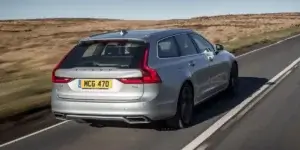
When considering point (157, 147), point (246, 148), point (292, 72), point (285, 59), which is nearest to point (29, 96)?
point (157, 147)

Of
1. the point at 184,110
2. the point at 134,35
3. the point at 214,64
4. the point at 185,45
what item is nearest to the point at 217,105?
the point at 214,64

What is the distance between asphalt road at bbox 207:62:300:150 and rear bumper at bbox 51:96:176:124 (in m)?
0.87

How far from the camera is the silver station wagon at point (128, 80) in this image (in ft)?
23.5

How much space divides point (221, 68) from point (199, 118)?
5.55 ft

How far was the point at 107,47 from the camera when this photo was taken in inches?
307

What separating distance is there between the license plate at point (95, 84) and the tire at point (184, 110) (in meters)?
1.20

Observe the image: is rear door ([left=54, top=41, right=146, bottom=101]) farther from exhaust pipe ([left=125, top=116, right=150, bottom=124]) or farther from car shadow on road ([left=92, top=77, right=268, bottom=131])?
car shadow on road ([left=92, top=77, right=268, bottom=131])

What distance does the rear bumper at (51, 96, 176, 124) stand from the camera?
23.4 ft

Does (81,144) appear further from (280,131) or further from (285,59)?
(285,59)

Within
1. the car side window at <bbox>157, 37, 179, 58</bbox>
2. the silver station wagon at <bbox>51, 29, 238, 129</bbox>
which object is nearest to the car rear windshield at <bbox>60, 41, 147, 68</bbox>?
the silver station wagon at <bbox>51, 29, 238, 129</bbox>

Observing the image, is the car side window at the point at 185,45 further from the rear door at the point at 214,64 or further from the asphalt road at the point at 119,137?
the asphalt road at the point at 119,137

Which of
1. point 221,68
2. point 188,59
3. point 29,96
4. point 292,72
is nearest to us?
point 188,59

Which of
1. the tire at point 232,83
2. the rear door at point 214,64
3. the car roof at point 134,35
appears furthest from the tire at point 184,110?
the tire at point 232,83

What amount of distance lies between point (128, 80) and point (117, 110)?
455 millimetres
